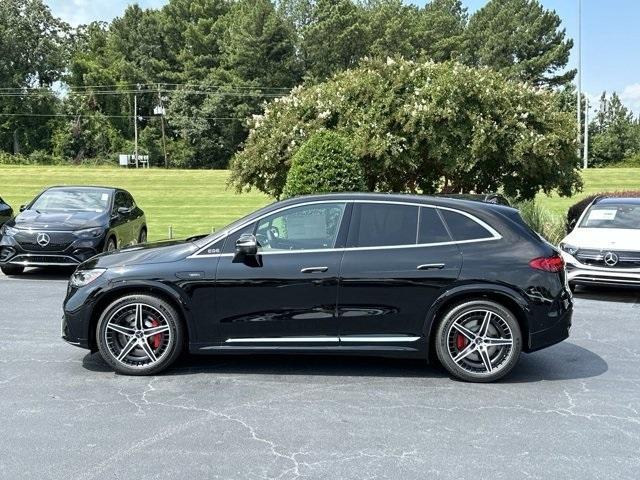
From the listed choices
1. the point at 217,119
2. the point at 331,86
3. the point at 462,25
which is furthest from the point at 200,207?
the point at 462,25

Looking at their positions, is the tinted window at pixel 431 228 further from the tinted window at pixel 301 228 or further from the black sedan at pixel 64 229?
the black sedan at pixel 64 229

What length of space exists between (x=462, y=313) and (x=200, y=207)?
971 inches

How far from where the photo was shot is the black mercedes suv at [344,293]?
5707 mm

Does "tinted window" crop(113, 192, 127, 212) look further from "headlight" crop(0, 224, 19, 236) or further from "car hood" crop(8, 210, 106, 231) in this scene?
"headlight" crop(0, 224, 19, 236)

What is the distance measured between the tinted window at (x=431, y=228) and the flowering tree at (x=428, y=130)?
787 centimetres

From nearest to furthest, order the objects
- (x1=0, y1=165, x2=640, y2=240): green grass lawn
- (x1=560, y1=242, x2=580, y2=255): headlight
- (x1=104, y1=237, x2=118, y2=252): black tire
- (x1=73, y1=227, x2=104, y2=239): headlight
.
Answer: (x1=560, y1=242, x2=580, y2=255): headlight, (x1=73, y1=227, x2=104, y2=239): headlight, (x1=104, y1=237, x2=118, y2=252): black tire, (x1=0, y1=165, x2=640, y2=240): green grass lawn

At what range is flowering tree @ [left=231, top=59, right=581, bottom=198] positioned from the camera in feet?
45.8

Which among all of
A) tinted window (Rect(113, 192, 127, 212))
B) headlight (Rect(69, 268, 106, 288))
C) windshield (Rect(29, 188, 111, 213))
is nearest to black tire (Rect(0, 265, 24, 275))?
windshield (Rect(29, 188, 111, 213))

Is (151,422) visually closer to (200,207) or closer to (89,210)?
(89,210)

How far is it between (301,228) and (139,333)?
1.65m

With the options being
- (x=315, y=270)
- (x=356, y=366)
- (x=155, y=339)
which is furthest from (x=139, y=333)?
(x=356, y=366)

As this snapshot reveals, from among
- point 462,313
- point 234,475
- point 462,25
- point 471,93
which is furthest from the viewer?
point 462,25

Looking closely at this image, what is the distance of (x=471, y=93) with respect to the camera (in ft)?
46.2

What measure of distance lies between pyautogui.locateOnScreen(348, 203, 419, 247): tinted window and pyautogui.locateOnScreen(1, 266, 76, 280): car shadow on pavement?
732 cm
